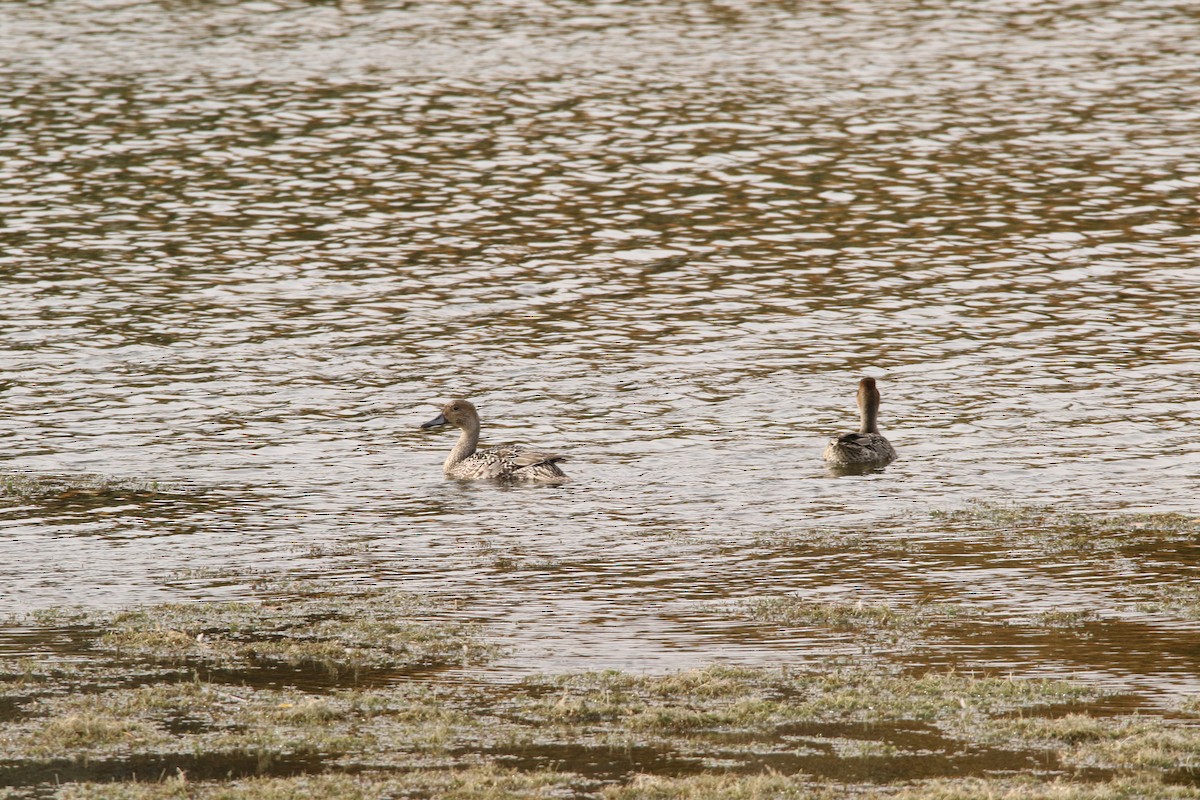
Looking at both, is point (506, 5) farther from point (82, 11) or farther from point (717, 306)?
point (717, 306)

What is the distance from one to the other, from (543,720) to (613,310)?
14.9m

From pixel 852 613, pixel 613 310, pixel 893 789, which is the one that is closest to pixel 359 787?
pixel 893 789

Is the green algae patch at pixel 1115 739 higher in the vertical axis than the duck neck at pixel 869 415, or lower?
higher

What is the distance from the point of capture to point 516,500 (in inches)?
720

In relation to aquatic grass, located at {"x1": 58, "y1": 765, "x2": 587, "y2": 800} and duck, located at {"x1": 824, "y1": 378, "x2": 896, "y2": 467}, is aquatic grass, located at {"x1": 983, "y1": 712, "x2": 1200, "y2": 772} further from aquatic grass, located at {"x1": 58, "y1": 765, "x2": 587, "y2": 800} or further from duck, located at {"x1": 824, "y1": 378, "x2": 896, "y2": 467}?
duck, located at {"x1": 824, "y1": 378, "x2": 896, "y2": 467}

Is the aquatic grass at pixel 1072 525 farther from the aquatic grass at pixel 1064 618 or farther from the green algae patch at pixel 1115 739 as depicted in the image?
the green algae patch at pixel 1115 739

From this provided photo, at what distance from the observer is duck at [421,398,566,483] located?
18688 millimetres

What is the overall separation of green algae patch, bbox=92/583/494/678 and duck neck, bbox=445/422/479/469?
4967 mm

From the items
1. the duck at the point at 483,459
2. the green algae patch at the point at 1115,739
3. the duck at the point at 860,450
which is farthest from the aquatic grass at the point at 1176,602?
the duck at the point at 483,459

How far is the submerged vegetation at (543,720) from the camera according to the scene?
10141 millimetres

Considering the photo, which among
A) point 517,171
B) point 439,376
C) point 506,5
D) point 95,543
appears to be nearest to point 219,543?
point 95,543

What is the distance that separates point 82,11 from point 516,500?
36237mm

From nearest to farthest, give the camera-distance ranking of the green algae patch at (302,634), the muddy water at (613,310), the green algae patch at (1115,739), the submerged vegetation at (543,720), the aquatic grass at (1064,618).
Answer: the submerged vegetation at (543,720)
the green algae patch at (1115,739)
the green algae patch at (302,634)
the aquatic grass at (1064,618)
the muddy water at (613,310)

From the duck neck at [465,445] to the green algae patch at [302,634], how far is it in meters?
4.97
